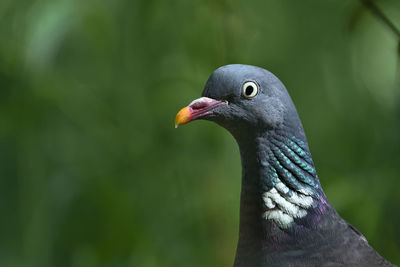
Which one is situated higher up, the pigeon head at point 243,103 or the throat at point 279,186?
the pigeon head at point 243,103

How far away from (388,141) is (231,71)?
3.73 ft

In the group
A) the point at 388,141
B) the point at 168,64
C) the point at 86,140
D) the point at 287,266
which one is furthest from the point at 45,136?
the point at 287,266

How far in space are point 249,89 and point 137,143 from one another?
108 centimetres

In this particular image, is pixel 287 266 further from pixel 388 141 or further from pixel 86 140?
pixel 86 140

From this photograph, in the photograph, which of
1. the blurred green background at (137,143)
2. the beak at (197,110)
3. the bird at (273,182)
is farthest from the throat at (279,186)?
the blurred green background at (137,143)

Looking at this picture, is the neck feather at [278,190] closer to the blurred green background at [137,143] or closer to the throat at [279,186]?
the throat at [279,186]

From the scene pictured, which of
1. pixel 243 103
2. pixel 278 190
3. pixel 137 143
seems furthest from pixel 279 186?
pixel 137 143

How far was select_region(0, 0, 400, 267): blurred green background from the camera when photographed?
1.94 metres

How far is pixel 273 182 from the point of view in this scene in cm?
119

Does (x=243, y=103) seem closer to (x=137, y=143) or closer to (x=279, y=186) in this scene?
(x=279, y=186)

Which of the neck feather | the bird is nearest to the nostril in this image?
the bird

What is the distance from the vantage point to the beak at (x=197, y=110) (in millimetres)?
1143

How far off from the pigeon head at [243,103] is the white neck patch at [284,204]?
12 centimetres

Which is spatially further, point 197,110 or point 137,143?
point 137,143
